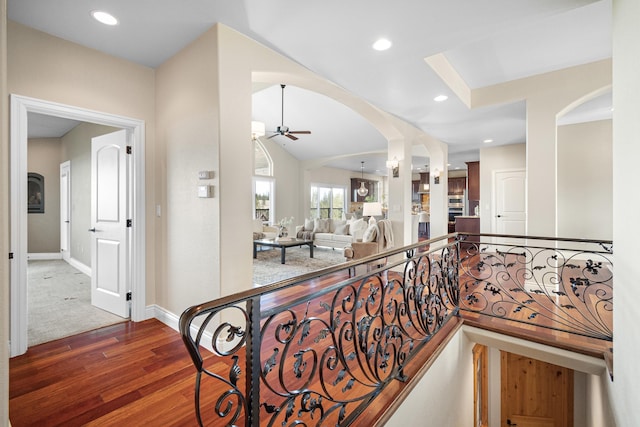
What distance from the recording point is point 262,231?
27.6 ft

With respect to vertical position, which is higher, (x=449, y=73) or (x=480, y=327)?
(x=449, y=73)

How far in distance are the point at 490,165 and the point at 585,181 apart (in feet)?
6.72

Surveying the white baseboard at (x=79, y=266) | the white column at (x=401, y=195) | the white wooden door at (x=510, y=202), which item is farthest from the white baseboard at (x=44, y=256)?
the white wooden door at (x=510, y=202)

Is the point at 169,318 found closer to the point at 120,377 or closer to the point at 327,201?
the point at 120,377

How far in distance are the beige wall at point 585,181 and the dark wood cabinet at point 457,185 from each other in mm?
6557

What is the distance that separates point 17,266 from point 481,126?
20.9ft

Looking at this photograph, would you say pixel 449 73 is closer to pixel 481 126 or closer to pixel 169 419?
pixel 481 126

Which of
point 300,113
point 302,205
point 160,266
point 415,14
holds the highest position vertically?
point 300,113

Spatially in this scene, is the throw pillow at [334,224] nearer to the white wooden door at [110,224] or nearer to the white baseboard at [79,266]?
the white baseboard at [79,266]

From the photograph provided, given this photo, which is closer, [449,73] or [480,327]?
[480,327]

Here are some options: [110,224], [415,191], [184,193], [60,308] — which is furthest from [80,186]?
[415,191]

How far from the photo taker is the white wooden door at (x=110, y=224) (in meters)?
3.18

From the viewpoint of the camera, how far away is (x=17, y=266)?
8.02 ft

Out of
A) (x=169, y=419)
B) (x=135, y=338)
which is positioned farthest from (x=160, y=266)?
(x=169, y=419)
